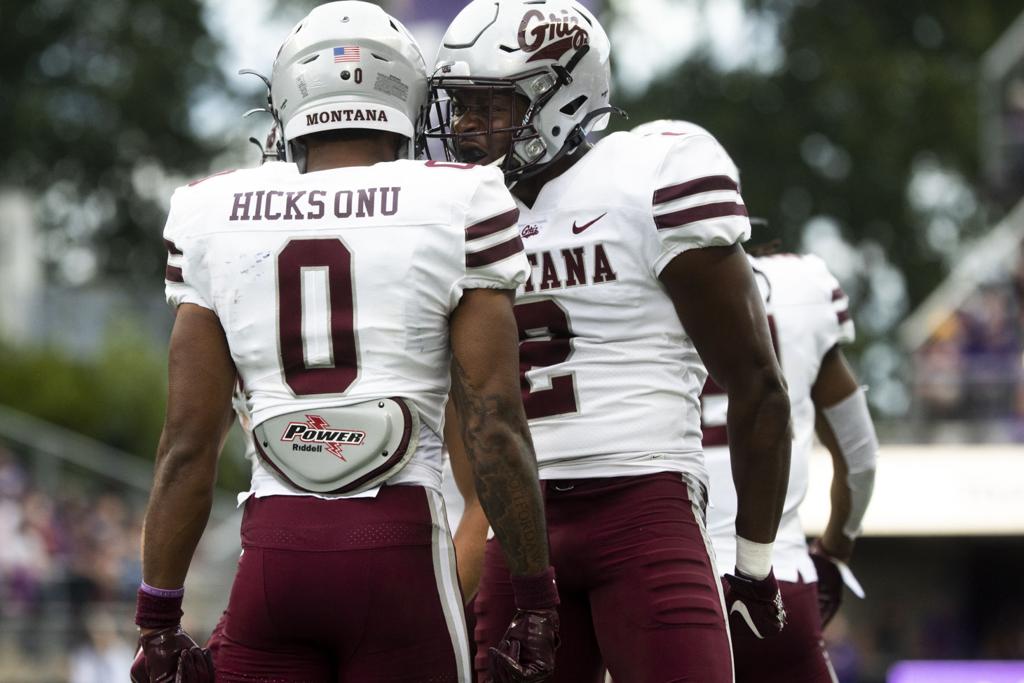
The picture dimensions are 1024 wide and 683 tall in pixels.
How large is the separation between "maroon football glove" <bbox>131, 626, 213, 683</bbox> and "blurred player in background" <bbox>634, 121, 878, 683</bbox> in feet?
4.89

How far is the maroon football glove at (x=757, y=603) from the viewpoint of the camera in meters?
3.97

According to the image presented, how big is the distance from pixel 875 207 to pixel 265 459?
22.0m

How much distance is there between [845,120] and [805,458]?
797 inches

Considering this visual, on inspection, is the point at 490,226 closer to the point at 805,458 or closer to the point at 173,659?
the point at 173,659

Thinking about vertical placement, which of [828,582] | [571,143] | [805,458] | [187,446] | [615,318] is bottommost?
[828,582]

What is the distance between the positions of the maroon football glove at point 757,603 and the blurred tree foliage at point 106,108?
24.9m

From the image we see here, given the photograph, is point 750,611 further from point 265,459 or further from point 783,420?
point 265,459

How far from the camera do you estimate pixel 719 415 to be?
475 centimetres

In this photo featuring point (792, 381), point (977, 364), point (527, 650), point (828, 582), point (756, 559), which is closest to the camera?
point (527, 650)

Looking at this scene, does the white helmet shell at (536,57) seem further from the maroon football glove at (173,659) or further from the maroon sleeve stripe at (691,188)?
the maroon football glove at (173,659)

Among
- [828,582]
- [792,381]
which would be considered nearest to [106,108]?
[828,582]

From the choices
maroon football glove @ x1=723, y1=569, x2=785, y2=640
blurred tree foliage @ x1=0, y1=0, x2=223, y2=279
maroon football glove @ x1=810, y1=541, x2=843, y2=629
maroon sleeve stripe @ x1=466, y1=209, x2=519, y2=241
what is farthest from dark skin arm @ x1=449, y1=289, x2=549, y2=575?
blurred tree foliage @ x1=0, y1=0, x2=223, y2=279

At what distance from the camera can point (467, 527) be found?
12.7 feet

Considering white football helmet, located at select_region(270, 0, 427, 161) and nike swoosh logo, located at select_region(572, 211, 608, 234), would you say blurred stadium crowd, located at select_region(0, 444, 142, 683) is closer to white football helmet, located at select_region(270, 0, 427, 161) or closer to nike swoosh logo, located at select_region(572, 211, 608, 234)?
nike swoosh logo, located at select_region(572, 211, 608, 234)
